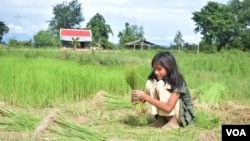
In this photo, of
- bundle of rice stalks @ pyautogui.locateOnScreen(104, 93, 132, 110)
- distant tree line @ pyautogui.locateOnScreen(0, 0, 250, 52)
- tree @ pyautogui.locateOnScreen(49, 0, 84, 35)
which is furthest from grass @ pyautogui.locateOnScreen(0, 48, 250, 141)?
tree @ pyautogui.locateOnScreen(49, 0, 84, 35)

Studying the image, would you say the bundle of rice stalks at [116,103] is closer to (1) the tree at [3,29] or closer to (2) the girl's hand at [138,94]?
(2) the girl's hand at [138,94]

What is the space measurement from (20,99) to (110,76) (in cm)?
146

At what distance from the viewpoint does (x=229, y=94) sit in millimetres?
5238

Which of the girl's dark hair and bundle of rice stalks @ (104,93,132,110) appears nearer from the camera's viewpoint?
the girl's dark hair

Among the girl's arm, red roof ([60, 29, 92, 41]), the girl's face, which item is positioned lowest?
the girl's arm

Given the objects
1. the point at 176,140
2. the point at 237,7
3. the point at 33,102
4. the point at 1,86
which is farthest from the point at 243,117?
the point at 237,7

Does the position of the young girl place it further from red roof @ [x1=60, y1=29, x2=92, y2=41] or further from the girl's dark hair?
red roof @ [x1=60, y1=29, x2=92, y2=41]

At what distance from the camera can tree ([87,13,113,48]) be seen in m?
40.8

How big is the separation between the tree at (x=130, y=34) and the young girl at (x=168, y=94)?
1536 inches

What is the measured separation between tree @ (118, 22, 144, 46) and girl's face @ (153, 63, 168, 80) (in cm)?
3906

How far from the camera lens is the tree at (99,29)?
134 ft

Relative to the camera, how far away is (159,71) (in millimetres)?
3113

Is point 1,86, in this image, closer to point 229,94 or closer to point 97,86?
point 97,86

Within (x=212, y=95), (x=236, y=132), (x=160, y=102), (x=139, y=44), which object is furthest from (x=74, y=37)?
(x=236, y=132)
